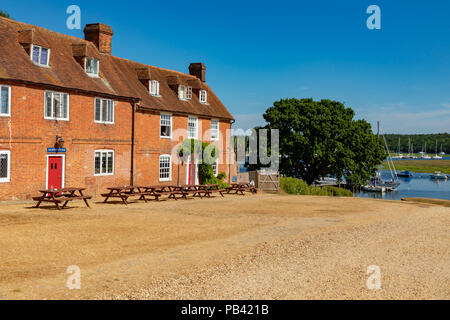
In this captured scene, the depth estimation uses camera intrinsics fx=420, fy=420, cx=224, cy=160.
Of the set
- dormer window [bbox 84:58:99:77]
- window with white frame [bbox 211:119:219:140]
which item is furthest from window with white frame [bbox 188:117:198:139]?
dormer window [bbox 84:58:99:77]

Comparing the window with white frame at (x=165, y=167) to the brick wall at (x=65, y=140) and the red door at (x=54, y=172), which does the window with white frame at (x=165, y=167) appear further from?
the red door at (x=54, y=172)

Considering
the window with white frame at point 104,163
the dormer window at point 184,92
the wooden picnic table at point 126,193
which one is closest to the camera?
the wooden picnic table at point 126,193

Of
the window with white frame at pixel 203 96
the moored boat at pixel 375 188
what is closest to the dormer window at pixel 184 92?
the window with white frame at pixel 203 96

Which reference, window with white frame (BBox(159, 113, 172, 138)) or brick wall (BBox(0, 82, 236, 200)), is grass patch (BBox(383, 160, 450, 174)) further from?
brick wall (BBox(0, 82, 236, 200))

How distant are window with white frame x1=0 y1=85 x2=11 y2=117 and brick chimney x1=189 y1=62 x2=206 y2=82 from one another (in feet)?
72.0

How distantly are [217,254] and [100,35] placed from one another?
76.0ft

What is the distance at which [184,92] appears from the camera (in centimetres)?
3559

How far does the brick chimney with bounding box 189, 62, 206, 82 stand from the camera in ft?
135

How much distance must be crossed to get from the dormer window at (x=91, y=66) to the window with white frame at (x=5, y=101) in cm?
631

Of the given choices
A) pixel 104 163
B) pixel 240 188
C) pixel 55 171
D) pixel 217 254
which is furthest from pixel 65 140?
pixel 217 254

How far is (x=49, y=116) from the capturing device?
928 inches

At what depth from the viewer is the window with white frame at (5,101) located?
2128 centimetres
